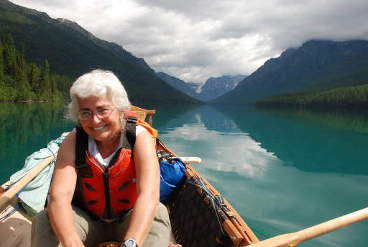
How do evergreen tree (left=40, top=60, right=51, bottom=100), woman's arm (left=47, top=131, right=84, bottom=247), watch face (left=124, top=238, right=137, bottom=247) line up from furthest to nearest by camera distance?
evergreen tree (left=40, top=60, right=51, bottom=100)
woman's arm (left=47, top=131, right=84, bottom=247)
watch face (left=124, top=238, right=137, bottom=247)

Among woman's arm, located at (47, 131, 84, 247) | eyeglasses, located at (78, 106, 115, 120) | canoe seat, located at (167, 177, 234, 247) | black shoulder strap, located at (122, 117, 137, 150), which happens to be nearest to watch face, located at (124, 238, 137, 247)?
woman's arm, located at (47, 131, 84, 247)

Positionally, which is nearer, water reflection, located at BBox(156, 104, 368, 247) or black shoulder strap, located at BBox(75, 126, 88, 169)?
black shoulder strap, located at BBox(75, 126, 88, 169)

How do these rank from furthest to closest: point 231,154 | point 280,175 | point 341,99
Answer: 1. point 341,99
2. point 231,154
3. point 280,175

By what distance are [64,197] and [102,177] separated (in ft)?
1.35

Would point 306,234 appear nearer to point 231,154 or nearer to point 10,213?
point 10,213

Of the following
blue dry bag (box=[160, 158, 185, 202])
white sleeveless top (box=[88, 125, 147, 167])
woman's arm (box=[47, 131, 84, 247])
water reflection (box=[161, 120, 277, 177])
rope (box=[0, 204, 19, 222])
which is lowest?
water reflection (box=[161, 120, 277, 177])

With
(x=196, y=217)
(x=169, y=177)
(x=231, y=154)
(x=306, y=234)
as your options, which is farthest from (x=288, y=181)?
(x=306, y=234)

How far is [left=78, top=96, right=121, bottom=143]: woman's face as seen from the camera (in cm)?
303

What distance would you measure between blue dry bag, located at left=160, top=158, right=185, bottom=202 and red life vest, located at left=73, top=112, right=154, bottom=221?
258cm

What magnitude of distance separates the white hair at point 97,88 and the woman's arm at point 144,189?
18.2 inches

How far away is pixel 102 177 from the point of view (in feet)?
10.5

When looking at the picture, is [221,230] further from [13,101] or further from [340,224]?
[13,101]

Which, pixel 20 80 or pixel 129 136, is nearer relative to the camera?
pixel 129 136

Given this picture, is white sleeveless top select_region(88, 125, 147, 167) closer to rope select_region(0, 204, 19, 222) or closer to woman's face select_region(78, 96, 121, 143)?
woman's face select_region(78, 96, 121, 143)
